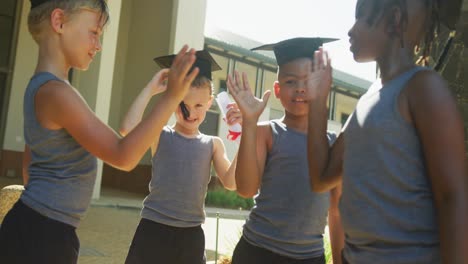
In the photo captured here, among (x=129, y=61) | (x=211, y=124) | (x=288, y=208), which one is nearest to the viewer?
(x=288, y=208)

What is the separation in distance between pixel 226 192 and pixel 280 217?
11879mm

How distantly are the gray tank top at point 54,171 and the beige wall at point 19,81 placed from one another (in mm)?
11639

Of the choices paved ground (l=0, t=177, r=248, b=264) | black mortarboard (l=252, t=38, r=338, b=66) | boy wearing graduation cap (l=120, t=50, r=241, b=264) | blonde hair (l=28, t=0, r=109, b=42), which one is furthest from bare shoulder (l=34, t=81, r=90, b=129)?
paved ground (l=0, t=177, r=248, b=264)

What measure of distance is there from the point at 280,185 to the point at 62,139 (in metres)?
0.96

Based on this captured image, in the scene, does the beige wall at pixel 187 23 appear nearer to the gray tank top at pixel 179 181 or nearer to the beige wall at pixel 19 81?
the beige wall at pixel 19 81

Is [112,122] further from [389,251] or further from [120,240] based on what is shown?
[389,251]

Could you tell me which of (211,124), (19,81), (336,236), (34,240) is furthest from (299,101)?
(211,124)

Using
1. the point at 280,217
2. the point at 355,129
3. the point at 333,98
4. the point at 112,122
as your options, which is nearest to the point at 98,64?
the point at 112,122

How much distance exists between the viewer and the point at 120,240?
256 inches

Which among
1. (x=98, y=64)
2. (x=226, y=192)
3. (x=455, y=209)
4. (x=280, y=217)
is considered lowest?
(x=226, y=192)

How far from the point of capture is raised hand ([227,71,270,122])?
209 cm

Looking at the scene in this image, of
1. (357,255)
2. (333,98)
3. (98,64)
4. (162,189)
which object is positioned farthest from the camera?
(333,98)

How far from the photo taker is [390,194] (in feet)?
4.31

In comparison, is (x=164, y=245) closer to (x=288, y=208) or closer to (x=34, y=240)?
(x=288, y=208)
